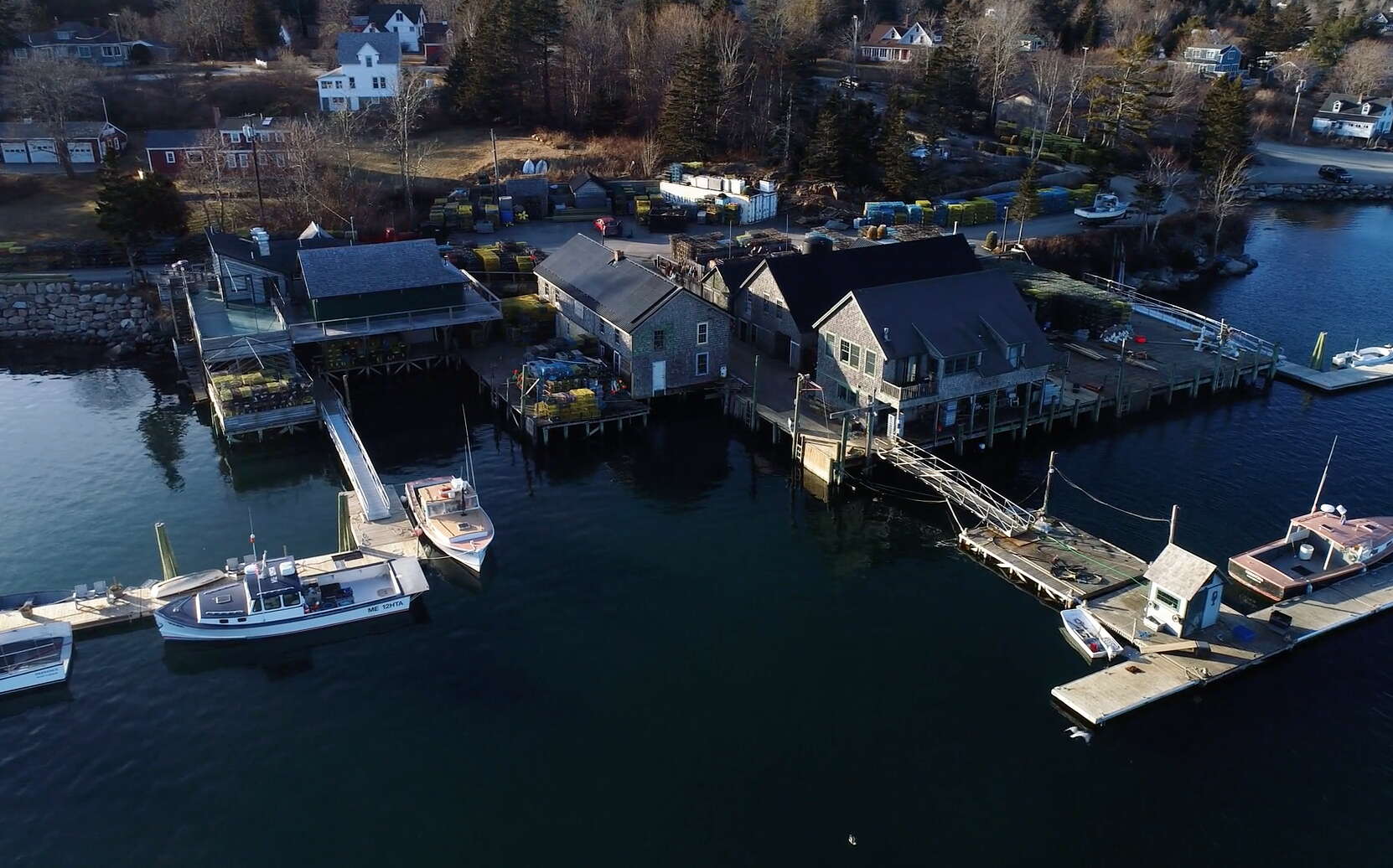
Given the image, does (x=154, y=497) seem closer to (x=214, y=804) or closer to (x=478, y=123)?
(x=214, y=804)

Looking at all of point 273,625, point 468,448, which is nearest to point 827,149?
point 468,448

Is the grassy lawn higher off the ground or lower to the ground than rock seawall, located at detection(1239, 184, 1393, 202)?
higher

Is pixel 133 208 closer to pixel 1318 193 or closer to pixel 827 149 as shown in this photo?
pixel 827 149

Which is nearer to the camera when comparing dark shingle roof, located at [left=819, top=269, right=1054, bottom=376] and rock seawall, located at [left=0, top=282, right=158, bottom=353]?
dark shingle roof, located at [left=819, top=269, right=1054, bottom=376]

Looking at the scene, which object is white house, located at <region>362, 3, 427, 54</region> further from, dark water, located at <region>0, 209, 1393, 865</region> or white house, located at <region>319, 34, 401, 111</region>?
dark water, located at <region>0, 209, 1393, 865</region>

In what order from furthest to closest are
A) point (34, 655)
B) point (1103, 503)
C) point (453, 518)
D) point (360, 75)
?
point (360, 75) → point (1103, 503) → point (453, 518) → point (34, 655)

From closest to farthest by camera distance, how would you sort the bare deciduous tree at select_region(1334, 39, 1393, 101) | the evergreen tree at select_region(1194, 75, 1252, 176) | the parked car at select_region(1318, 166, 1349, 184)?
→ the evergreen tree at select_region(1194, 75, 1252, 176), the parked car at select_region(1318, 166, 1349, 184), the bare deciduous tree at select_region(1334, 39, 1393, 101)

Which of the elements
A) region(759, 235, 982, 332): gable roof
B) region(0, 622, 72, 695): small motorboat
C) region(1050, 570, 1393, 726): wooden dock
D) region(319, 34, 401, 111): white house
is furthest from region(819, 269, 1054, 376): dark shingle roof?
region(319, 34, 401, 111): white house

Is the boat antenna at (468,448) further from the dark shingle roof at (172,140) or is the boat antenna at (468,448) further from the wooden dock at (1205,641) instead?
the dark shingle roof at (172,140)
